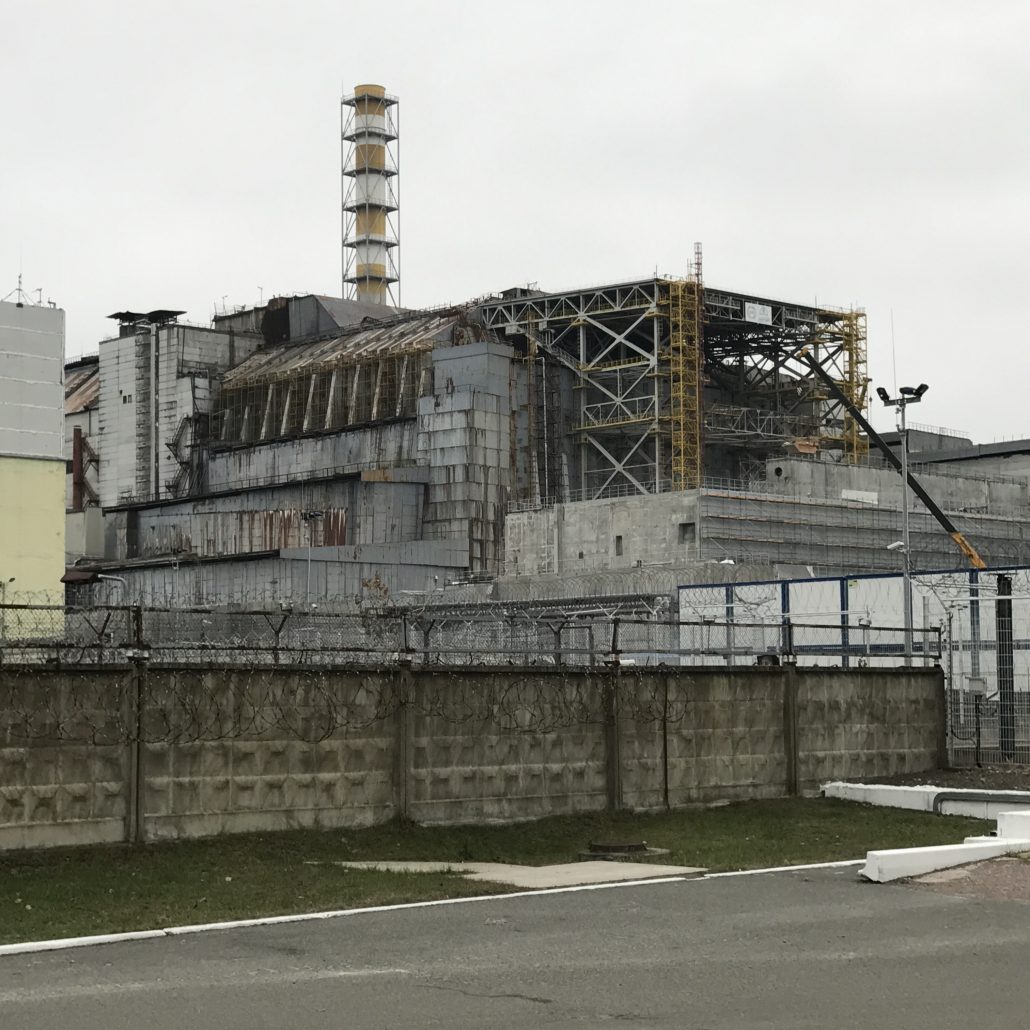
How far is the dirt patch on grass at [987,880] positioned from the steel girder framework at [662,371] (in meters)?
77.7

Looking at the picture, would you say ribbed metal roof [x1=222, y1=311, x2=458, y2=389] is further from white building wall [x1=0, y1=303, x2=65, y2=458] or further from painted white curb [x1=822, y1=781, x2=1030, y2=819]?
painted white curb [x1=822, y1=781, x2=1030, y2=819]

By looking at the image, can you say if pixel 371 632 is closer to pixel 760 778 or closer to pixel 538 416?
pixel 760 778

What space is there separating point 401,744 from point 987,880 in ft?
28.5

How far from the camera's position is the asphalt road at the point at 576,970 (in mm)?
12625

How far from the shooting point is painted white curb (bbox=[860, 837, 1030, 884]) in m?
20.4

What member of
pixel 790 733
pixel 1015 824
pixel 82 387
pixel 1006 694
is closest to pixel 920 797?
pixel 790 733

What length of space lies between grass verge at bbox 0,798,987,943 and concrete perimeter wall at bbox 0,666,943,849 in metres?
0.46

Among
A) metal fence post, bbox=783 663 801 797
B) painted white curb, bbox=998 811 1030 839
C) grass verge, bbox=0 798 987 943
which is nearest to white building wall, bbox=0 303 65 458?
metal fence post, bbox=783 663 801 797

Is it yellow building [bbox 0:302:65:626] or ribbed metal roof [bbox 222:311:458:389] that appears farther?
ribbed metal roof [bbox 222:311:458:389]

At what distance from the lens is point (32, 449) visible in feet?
198

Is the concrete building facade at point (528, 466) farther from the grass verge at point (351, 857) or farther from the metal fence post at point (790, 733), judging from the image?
the grass verge at point (351, 857)

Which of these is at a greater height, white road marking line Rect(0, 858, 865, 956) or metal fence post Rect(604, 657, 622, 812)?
metal fence post Rect(604, 657, 622, 812)

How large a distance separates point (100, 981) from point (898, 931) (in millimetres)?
7389

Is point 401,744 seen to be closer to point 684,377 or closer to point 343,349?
point 684,377
